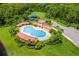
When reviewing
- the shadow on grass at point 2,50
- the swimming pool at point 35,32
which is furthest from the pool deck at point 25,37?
the shadow on grass at point 2,50

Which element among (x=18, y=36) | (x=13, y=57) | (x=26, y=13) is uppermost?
(x=26, y=13)

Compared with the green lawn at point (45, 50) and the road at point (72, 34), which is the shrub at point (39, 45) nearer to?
the green lawn at point (45, 50)

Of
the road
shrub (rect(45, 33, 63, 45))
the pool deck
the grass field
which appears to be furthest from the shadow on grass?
the road

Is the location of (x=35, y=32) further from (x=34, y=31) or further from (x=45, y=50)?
(x=45, y=50)

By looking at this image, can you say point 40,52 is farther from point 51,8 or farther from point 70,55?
point 51,8

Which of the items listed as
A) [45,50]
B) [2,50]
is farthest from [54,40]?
[2,50]

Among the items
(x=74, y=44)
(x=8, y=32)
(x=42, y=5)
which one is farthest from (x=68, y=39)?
(x=8, y=32)

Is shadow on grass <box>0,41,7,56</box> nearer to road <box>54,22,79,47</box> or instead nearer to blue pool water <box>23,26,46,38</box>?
blue pool water <box>23,26,46,38</box>
